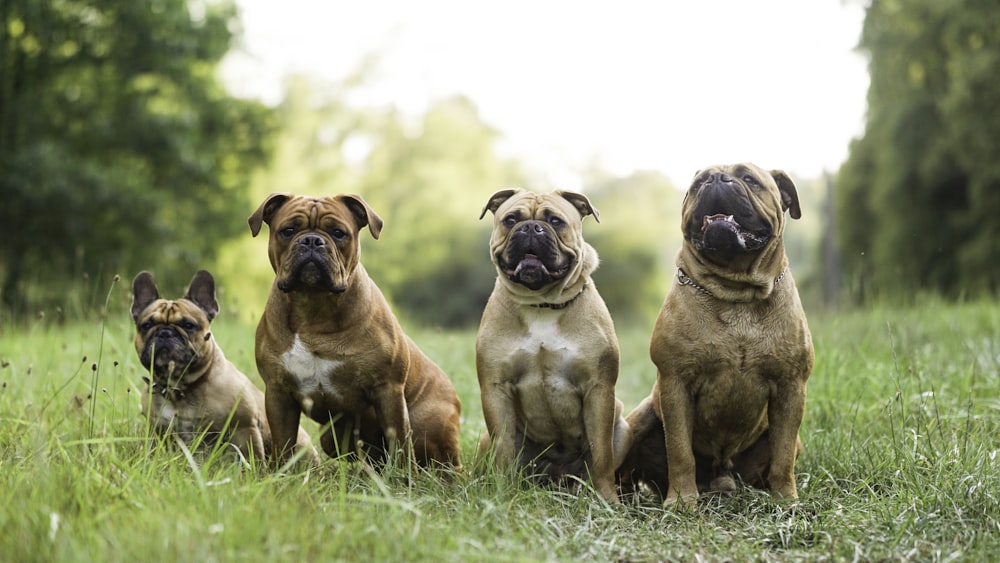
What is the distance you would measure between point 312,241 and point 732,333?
2.13 metres

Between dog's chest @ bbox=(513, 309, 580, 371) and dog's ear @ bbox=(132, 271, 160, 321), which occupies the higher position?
dog's ear @ bbox=(132, 271, 160, 321)

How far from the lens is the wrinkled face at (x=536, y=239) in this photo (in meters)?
4.49

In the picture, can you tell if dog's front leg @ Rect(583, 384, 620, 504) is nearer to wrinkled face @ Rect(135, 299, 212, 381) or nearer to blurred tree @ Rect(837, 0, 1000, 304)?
wrinkled face @ Rect(135, 299, 212, 381)

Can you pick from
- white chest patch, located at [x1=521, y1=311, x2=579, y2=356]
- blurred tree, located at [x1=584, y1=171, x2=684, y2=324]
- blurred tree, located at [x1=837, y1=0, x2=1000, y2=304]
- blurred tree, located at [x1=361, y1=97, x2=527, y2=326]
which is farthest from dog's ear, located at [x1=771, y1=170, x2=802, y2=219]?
blurred tree, located at [x1=584, y1=171, x2=684, y2=324]

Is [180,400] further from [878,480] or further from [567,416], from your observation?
[878,480]

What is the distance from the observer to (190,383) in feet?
15.7

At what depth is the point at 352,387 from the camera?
4520 millimetres

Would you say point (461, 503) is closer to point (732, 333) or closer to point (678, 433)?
point (678, 433)

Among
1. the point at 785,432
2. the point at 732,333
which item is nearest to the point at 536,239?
the point at 732,333

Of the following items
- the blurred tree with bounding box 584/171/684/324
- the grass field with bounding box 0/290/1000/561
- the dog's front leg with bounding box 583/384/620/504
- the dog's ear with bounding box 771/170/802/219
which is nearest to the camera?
the grass field with bounding box 0/290/1000/561

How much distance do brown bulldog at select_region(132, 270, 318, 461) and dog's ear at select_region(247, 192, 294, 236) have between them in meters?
0.66

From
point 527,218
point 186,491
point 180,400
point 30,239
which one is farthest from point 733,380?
point 30,239

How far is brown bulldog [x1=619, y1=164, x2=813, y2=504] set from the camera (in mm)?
4410

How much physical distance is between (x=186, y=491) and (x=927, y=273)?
21.3 metres
